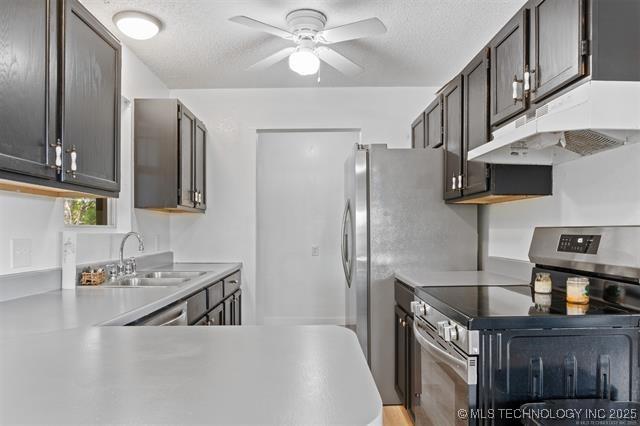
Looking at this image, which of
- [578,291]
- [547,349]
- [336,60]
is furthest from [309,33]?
[547,349]

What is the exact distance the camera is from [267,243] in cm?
471

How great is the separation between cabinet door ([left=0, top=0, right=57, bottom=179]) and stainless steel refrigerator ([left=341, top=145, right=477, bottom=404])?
77.5 inches

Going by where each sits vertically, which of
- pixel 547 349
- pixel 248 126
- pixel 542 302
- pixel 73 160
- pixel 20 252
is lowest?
pixel 547 349

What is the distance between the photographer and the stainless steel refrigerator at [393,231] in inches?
120

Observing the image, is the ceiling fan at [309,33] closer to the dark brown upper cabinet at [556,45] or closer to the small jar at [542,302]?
the dark brown upper cabinet at [556,45]

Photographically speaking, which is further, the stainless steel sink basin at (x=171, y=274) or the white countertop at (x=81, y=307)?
the stainless steel sink basin at (x=171, y=274)

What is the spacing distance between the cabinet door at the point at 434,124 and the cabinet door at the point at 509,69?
89 cm

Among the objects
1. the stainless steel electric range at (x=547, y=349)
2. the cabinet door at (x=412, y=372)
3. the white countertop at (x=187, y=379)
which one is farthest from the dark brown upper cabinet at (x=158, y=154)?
the stainless steel electric range at (x=547, y=349)

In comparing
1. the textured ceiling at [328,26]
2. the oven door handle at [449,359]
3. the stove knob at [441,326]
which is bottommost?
the oven door handle at [449,359]

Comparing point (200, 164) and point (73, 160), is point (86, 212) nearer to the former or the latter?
point (73, 160)

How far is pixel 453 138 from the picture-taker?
114 inches

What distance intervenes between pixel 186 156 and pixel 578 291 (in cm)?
280

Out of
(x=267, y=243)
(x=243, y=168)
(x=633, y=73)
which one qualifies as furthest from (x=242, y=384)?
(x=267, y=243)

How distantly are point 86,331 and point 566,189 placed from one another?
7.13 feet
